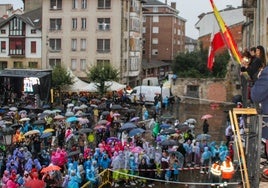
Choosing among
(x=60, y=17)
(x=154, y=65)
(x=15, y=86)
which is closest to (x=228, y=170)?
(x=15, y=86)

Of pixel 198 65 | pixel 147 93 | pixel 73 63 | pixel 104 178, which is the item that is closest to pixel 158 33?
pixel 198 65

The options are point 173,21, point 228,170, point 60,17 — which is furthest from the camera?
point 173,21

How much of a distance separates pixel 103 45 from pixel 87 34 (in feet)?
8.22

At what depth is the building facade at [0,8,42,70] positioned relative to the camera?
199 ft

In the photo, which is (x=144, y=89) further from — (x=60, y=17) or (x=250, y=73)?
(x=250, y=73)

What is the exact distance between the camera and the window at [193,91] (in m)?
52.0

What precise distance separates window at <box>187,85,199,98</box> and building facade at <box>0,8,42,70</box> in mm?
20401

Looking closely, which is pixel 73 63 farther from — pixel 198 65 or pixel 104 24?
pixel 198 65

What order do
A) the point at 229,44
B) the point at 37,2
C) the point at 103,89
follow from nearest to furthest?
the point at 229,44
the point at 103,89
the point at 37,2

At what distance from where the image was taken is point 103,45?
58.1 meters

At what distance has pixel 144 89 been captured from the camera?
48531 mm

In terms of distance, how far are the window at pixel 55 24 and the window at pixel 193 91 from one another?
19.0 m

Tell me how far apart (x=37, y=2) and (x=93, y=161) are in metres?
57.6

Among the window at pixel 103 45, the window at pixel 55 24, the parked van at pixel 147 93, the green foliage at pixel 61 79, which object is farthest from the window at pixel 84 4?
the parked van at pixel 147 93
